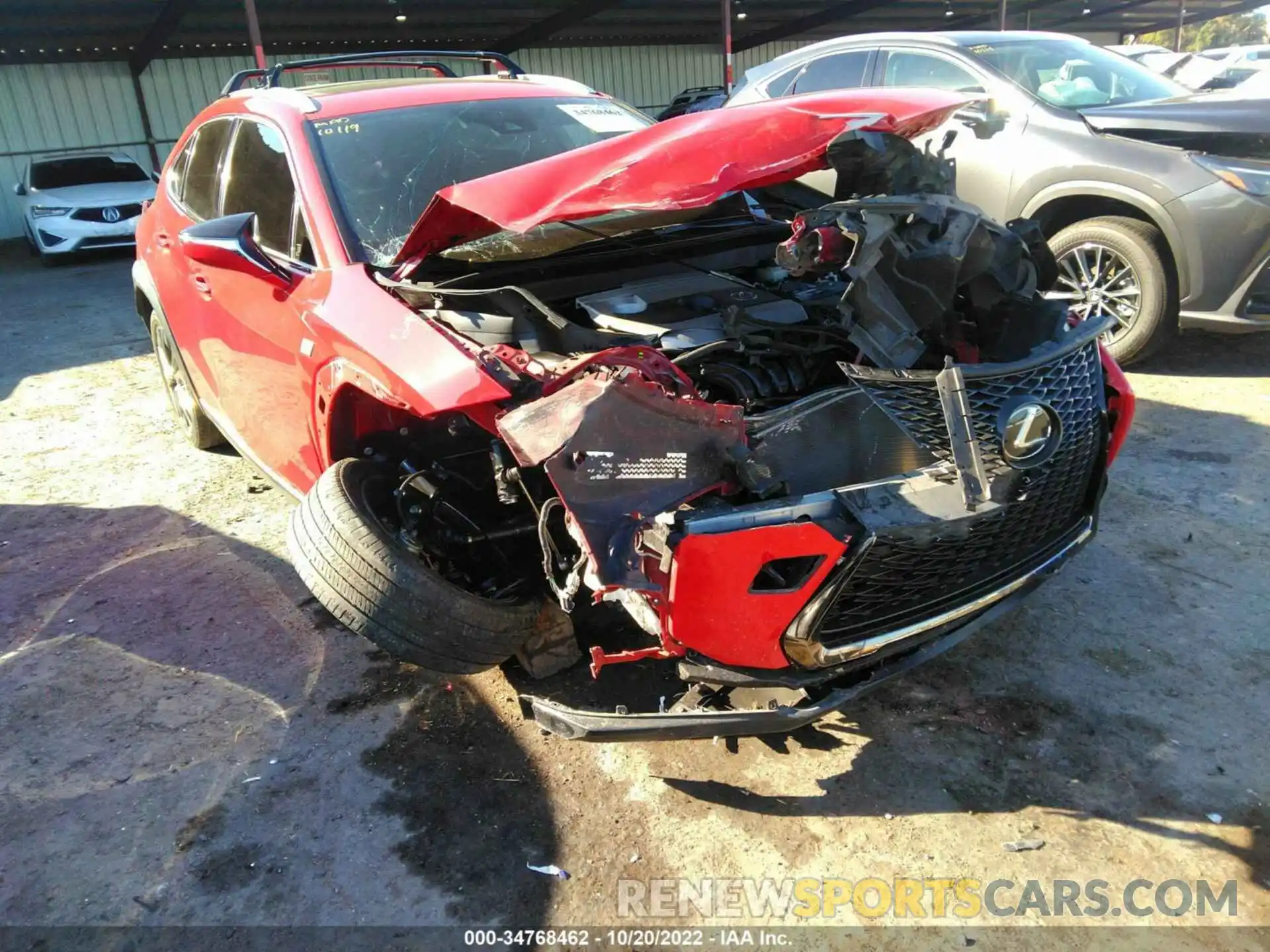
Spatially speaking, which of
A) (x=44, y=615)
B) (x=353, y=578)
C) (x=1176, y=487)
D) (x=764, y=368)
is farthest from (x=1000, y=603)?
(x=44, y=615)

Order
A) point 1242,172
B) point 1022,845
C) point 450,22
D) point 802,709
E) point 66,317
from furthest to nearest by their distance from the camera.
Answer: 1. point 450,22
2. point 66,317
3. point 1242,172
4. point 1022,845
5. point 802,709

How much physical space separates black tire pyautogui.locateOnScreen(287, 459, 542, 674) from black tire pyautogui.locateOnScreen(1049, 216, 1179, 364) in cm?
440

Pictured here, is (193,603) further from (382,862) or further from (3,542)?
(382,862)

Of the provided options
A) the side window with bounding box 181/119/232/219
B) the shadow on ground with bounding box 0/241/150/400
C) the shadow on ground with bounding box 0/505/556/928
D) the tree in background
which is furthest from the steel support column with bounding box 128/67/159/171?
the tree in background

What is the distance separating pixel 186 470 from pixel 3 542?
906 mm

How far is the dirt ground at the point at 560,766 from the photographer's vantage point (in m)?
2.21

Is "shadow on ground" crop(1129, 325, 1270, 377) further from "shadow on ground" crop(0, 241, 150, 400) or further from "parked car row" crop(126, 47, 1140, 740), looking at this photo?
"shadow on ground" crop(0, 241, 150, 400)

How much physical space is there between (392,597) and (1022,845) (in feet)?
5.62

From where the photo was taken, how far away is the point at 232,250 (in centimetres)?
294

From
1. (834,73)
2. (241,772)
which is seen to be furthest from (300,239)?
(834,73)

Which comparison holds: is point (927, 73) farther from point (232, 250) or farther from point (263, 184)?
point (232, 250)

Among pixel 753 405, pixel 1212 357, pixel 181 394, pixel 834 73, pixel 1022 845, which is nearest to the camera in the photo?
pixel 1022 845

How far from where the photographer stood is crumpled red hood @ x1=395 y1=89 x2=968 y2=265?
7.71 feet

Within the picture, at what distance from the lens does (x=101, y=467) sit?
498 cm
